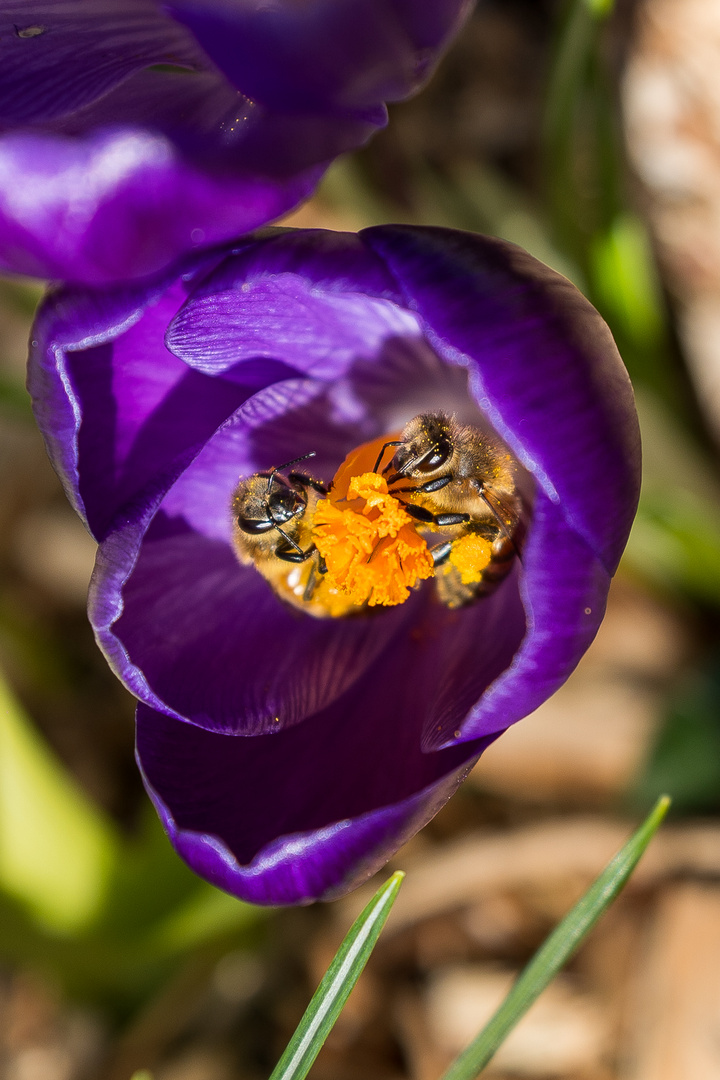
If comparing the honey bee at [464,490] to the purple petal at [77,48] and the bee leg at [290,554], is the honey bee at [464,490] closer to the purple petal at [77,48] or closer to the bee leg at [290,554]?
the bee leg at [290,554]

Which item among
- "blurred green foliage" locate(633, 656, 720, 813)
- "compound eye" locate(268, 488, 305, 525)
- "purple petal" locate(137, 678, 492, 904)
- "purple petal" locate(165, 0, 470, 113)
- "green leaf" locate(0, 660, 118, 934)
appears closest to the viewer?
"purple petal" locate(165, 0, 470, 113)

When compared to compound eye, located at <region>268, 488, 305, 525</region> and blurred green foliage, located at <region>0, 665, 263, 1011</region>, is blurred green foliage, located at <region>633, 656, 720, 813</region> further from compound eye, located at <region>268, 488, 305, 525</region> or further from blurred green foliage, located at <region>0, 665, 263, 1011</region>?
compound eye, located at <region>268, 488, 305, 525</region>

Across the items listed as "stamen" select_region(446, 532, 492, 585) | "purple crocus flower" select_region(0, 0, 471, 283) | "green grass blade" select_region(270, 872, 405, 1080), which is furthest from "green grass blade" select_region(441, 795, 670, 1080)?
"purple crocus flower" select_region(0, 0, 471, 283)

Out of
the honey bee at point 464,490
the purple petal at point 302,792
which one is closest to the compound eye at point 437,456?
the honey bee at point 464,490

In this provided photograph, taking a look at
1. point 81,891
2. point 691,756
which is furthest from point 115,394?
point 691,756

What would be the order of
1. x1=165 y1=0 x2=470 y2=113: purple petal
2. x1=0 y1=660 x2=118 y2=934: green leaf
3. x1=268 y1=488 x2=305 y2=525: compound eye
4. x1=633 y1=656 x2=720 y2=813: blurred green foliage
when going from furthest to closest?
1. x1=633 y1=656 x2=720 y2=813: blurred green foliage
2. x1=0 y1=660 x2=118 y2=934: green leaf
3. x1=268 y1=488 x2=305 y2=525: compound eye
4. x1=165 y1=0 x2=470 y2=113: purple petal

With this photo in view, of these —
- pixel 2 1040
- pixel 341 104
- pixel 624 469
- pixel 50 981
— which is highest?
pixel 341 104

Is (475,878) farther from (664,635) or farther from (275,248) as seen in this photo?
(275,248)

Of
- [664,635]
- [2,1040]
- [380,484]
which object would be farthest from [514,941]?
[380,484]
